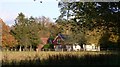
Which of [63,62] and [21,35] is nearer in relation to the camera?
[63,62]

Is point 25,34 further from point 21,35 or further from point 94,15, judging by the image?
point 94,15

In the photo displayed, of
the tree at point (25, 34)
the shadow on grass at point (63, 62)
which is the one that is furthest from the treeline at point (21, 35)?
the shadow on grass at point (63, 62)

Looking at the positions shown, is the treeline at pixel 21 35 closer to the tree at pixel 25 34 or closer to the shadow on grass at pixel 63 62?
the tree at pixel 25 34

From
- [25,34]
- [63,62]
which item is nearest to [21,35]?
[25,34]

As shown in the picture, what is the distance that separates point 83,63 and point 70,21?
213cm

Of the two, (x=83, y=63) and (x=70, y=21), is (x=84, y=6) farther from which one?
(x=83, y=63)

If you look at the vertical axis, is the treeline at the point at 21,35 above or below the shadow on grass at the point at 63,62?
above

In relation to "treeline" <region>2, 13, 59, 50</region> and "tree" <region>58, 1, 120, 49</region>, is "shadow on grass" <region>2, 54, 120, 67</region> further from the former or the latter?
"treeline" <region>2, 13, 59, 50</region>

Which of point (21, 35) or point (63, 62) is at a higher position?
point (21, 35)

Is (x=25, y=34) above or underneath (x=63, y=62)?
above

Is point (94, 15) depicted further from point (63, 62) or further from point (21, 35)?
point (21, 35)

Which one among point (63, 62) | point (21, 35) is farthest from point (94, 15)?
point (21, 35)

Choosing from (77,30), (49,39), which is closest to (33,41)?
(49,39)

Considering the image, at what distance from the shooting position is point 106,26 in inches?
546
